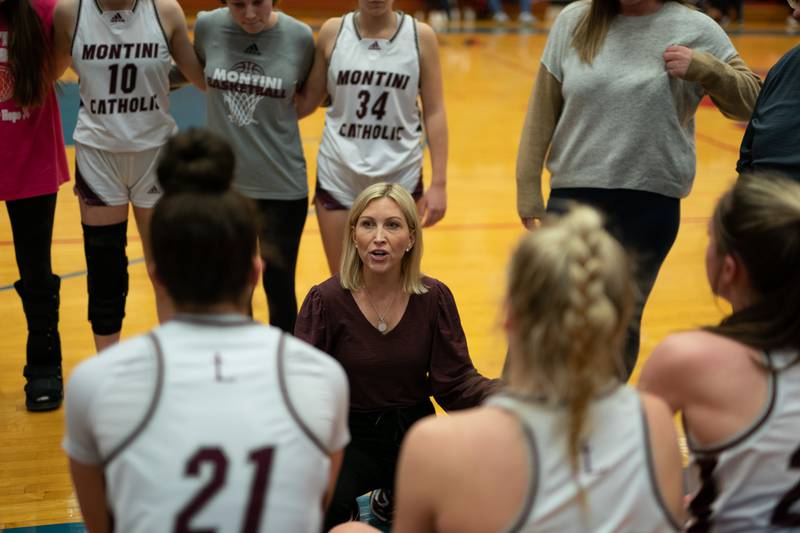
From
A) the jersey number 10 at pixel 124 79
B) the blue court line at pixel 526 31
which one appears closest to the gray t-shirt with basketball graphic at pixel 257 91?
the jersey number 10 at pixel 124 79

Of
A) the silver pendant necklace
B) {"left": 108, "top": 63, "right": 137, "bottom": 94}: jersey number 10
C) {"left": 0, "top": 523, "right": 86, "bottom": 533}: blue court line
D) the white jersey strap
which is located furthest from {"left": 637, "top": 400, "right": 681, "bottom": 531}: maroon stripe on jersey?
{"left": 108, "top": 63, "right": 137, "bottom": 94}: jersey number 10

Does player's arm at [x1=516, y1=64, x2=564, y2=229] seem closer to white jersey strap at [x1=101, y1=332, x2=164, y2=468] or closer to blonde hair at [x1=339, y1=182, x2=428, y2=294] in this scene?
blonde hair at [x1=339, y1=182, x2=428, y2=294]

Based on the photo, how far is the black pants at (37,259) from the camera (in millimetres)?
3631

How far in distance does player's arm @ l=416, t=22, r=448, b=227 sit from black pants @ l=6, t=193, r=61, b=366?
1.40 meters

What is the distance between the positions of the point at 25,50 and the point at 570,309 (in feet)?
8.36

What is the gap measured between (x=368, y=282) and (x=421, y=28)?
1129 mm

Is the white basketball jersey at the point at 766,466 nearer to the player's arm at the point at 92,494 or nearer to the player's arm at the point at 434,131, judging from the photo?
the player's arm at the point at 92,494

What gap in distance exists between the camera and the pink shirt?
3.48 m

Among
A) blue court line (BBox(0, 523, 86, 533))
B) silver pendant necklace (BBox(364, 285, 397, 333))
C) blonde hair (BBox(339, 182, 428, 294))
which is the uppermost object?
blonde hair (BBox(339, 182, 428, 294))

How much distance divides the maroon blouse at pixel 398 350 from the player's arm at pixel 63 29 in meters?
1.38

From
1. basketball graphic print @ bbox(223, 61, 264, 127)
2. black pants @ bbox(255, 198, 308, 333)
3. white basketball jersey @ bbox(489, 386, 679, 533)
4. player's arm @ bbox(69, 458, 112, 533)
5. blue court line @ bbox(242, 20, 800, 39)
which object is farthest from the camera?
blue court line @ bbox(242, 20, 800, 39)

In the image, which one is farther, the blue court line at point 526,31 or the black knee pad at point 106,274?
the blue court line at point 526,31

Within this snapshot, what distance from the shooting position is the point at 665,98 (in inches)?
119

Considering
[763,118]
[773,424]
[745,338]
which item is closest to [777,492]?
[773,424]
